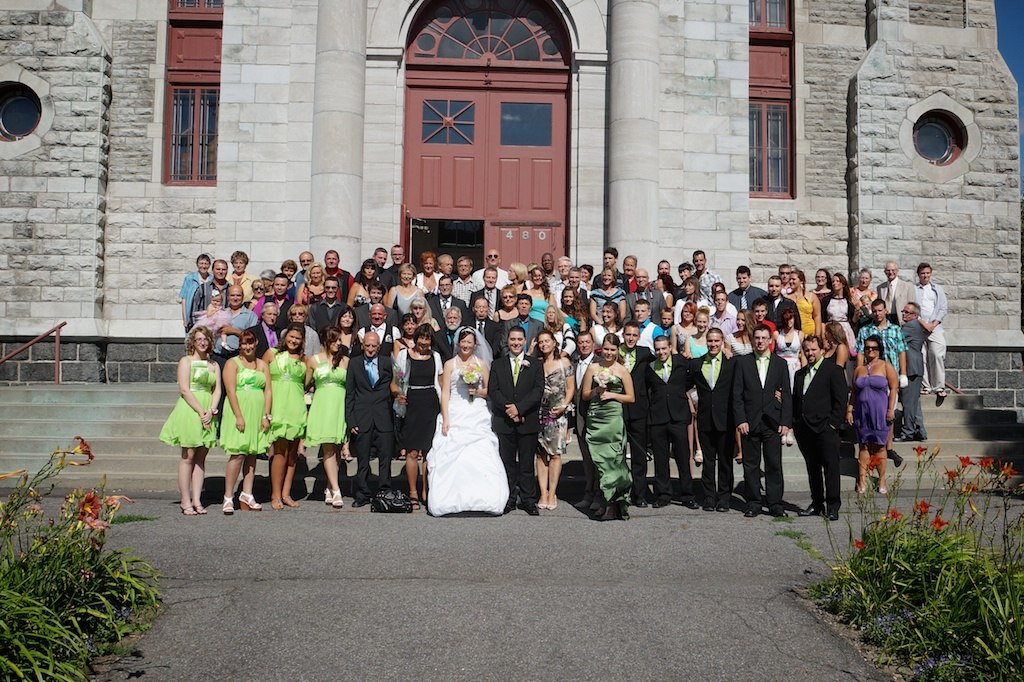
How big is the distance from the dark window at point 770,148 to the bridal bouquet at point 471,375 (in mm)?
8278

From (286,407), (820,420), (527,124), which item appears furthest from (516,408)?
(527,124)

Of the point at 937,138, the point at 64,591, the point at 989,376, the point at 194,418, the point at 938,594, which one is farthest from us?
the point at 937,138

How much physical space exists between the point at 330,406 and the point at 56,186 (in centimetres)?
789

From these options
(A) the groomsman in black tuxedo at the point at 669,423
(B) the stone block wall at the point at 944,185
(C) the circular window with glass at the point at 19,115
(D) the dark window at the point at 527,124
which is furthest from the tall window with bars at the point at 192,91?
(B) the stone block wall at the point at 944,185

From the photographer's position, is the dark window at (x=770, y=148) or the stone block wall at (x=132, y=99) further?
the dark window at (x=770, y=148)

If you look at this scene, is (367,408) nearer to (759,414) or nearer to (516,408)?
(516,408)

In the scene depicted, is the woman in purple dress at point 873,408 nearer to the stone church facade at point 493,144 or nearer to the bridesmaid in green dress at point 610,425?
the bridesmaid in green dress at point 610,425

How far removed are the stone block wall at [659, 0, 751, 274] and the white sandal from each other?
7.78 m

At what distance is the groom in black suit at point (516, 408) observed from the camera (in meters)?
8.69

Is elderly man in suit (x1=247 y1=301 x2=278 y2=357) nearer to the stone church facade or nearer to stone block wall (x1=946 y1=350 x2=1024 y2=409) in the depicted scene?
the stone church facade

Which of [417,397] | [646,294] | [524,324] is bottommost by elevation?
[417,397]

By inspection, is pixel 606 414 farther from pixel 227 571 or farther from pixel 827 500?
pixel 227 571

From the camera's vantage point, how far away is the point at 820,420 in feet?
27.8

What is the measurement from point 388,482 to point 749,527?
3.46 metres
